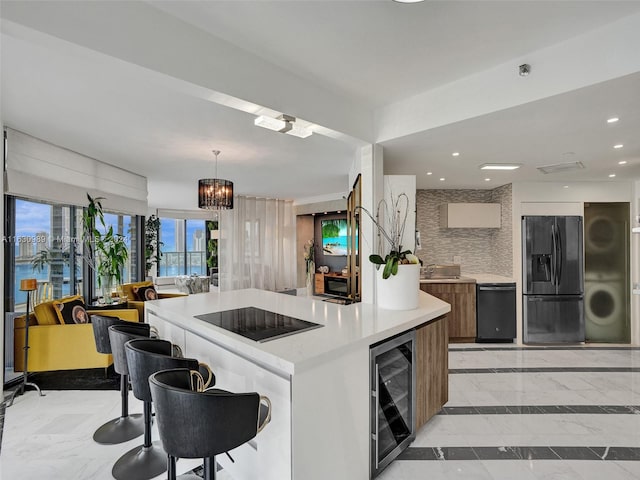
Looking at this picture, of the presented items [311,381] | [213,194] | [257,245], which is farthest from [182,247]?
[311,381]

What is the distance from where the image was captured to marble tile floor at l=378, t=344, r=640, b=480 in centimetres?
221

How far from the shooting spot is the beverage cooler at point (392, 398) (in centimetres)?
204

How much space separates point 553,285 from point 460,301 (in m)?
1.36

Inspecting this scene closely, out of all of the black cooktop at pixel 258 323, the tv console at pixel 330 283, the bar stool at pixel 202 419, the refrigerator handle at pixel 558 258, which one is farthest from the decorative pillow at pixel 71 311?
the refrigerator handle at pixel 558 258

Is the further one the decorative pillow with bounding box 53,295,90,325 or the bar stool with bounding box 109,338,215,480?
the decorative pillow with bounding box 53,295,90,325

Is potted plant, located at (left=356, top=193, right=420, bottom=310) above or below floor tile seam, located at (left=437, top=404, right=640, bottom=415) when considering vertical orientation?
above

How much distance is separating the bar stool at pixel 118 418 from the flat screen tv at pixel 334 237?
19.8 feet

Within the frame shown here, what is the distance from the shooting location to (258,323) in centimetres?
222

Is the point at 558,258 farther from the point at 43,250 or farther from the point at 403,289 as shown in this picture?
the point at 43,250

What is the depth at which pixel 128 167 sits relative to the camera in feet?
16.7

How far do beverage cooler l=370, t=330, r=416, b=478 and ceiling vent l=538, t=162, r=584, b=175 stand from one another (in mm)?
3208

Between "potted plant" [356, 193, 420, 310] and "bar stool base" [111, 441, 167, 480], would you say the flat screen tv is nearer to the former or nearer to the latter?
"potted plant" [356, 193, 420, 310]

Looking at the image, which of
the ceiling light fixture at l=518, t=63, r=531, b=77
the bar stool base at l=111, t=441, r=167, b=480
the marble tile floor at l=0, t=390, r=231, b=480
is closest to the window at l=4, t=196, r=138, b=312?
the marble tile floor at l=0, t=390, r=231, b=480

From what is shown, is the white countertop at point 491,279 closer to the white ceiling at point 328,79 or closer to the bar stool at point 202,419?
the white ceiling at point 328,79
